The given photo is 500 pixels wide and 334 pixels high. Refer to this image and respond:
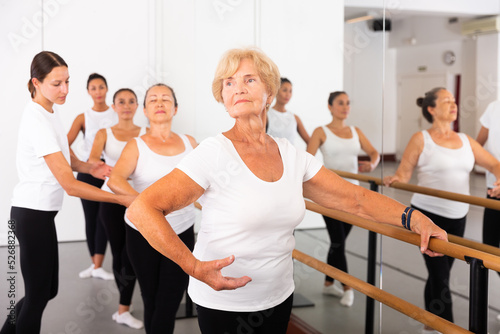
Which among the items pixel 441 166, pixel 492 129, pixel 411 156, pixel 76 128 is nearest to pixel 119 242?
pixel 76 128

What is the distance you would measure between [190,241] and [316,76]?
1.28m

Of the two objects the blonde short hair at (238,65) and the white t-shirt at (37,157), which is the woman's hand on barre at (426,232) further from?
the white t-shirt at (37,157)

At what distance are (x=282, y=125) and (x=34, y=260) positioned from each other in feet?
5.60

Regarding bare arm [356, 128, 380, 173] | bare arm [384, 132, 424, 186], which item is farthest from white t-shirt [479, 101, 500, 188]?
bare arm [356, 128, 380, 173]

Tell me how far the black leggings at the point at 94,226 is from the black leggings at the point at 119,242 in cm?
9

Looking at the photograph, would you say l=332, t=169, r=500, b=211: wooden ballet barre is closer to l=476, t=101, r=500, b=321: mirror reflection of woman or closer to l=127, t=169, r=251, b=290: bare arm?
l=476, t=101, r=500, b=321: mirror reflection of woman

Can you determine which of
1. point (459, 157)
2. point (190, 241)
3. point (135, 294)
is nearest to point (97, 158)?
point (190, 241)

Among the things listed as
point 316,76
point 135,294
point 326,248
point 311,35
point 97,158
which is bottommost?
point 135,294

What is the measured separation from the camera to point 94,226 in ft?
12.2

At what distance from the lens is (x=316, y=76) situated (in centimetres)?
339

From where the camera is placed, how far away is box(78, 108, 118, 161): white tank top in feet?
10.4

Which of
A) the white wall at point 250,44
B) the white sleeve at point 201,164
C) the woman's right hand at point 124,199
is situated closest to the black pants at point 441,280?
the white wall at point 250,44

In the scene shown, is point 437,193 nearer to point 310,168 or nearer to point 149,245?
point 310,168

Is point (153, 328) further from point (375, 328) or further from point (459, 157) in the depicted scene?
point (459, 157)
